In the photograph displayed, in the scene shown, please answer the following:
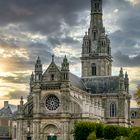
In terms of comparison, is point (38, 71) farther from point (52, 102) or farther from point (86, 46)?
point (86, 46)

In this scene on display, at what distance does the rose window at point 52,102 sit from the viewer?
112 meters

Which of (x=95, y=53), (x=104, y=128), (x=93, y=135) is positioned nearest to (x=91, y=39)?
(x=95, y=53)

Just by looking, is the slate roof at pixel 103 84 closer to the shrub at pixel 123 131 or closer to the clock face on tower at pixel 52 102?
the clock face on tower at pixel 52 102

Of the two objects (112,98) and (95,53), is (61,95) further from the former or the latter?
(95,53)

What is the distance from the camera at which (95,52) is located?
461 ft

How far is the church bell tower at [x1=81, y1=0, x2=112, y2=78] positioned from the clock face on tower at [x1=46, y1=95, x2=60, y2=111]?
94.9ft

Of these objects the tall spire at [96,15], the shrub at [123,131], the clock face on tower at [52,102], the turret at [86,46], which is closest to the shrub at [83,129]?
the shrub at [123,131]

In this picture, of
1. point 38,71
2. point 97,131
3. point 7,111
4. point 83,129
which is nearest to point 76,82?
point 38,71

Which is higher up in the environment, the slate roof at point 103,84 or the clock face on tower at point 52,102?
the slate roof at point 103,84

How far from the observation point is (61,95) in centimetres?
11025

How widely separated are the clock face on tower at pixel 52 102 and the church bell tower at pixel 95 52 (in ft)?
94.9

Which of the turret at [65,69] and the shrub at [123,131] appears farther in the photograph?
the turret at [65,69]

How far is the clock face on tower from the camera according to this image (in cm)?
11152

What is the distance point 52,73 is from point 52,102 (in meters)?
5.73
